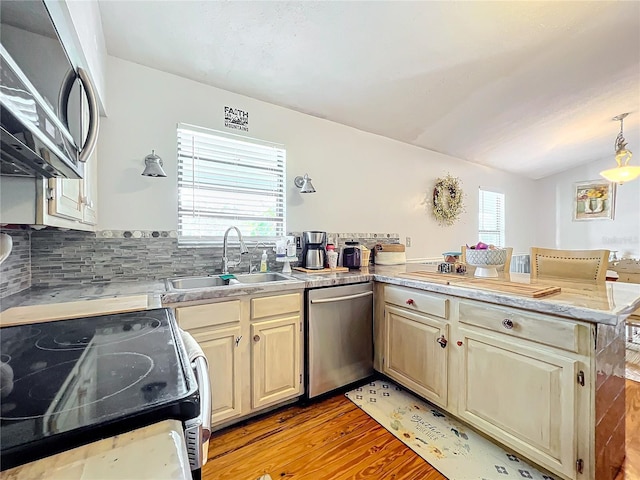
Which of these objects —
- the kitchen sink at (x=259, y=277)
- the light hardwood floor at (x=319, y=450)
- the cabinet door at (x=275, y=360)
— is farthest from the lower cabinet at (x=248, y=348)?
the kitchen sink at (x=259, y=277)

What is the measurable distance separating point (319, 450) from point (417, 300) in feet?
3.44

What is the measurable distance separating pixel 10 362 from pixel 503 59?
3092 millimetres

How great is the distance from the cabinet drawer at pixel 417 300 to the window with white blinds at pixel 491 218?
3.01 metres

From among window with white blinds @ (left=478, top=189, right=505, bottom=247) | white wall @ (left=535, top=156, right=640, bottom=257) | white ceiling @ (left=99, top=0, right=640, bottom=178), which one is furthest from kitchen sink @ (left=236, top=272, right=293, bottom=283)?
white wall @ (left=535, top=156, right=640, bottom=257)

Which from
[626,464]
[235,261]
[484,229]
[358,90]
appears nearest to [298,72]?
[358,90]

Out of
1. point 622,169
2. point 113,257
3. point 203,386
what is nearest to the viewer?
point 203,386

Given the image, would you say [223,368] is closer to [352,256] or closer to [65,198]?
[65,198]

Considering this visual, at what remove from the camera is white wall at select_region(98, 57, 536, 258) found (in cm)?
190

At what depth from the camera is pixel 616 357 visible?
4.33 ft

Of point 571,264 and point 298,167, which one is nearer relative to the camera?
point 571,264

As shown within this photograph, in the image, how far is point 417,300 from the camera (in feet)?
6.24

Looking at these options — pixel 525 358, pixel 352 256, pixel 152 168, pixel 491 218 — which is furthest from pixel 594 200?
pixel 152 168

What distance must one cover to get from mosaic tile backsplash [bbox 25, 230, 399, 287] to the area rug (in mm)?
1450

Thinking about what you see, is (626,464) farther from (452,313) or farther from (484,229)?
(484,229)
